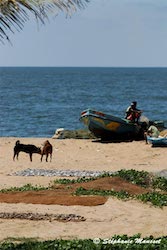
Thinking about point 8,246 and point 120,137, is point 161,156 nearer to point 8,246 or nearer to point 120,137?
point 120,137

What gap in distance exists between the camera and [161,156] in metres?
22.0

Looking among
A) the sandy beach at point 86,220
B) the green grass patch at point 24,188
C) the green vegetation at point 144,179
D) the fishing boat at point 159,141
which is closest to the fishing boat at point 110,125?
the fishing boat at point 159,141

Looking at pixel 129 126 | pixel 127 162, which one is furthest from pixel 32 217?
pixel 129 126

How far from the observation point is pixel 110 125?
27469 millimetres

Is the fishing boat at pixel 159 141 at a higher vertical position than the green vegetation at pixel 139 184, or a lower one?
higher

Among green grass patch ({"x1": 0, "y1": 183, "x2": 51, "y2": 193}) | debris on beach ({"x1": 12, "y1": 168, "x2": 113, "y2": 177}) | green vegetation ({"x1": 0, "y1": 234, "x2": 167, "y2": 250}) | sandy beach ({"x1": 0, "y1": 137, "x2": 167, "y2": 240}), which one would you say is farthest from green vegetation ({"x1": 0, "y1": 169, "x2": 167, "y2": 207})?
green vegetation ({"x1": 0, "y1": 234, "x2": 167, "y2": 250})

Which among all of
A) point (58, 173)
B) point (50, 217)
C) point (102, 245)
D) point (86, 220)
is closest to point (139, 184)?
point (58, 173)

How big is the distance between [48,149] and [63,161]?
968mm

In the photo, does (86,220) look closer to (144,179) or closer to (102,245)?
(102,245)

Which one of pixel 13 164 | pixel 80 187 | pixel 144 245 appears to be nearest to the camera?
pixel 144 245

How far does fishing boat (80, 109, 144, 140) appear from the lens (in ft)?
89.4

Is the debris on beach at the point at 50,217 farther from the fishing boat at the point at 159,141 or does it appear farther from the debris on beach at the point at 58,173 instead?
the fishing boat at the point at 159,141

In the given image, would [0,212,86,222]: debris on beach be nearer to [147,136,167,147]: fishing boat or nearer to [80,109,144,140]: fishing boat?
[147,136,167,147]: fishing boat

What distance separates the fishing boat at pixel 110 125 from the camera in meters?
27.2
